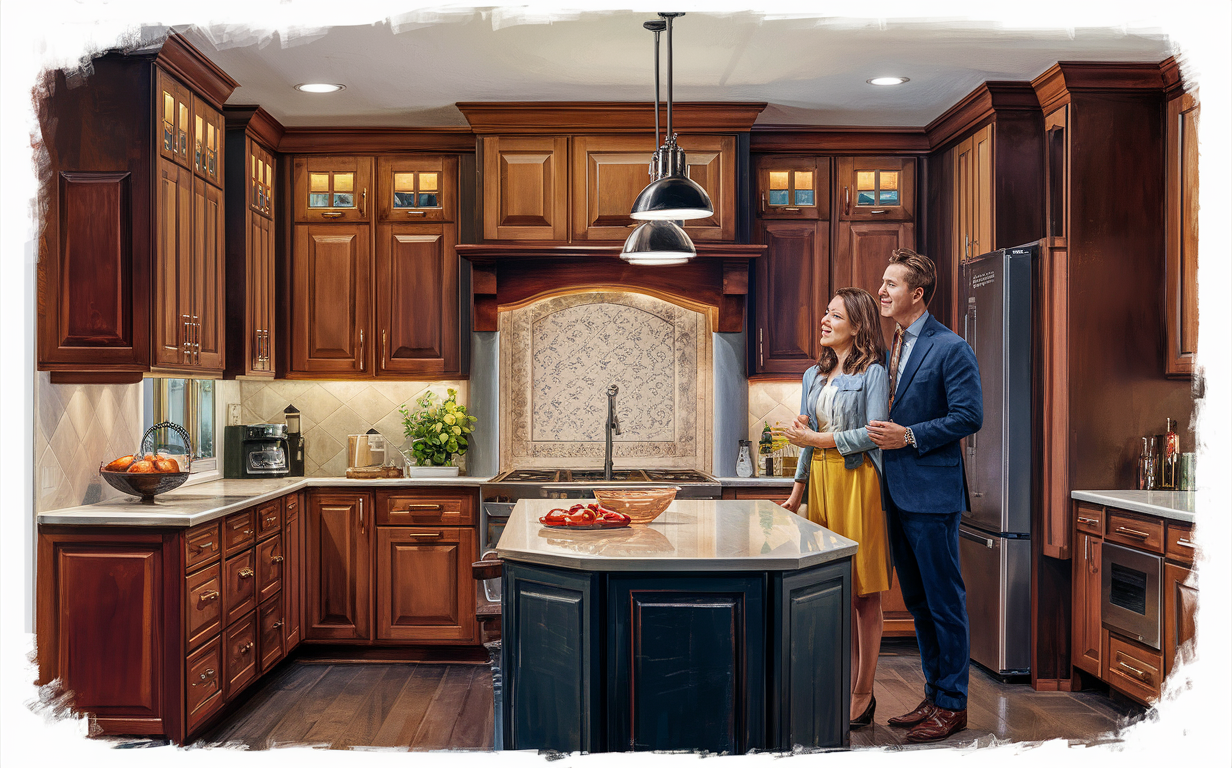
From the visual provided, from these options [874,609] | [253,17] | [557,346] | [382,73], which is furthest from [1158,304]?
[253,17]

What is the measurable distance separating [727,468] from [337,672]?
7.13 ft

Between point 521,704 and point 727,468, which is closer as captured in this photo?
point 521,704

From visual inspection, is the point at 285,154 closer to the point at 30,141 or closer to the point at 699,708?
the point at 30,141

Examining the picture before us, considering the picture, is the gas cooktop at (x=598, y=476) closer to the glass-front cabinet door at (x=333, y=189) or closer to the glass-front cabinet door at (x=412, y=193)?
the glass-front cabinet door at (x=412, y=193)

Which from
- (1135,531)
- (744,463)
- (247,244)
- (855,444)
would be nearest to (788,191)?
(744,463)

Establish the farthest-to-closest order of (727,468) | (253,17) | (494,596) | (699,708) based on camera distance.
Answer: (727,468) → (253,17) → (494,596) → (699,708)

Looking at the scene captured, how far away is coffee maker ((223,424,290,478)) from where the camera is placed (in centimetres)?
486

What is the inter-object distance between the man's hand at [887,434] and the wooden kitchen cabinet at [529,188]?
211 cm

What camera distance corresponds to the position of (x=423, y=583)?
471 cm

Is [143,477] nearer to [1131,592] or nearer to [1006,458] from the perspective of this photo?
[1006,458]

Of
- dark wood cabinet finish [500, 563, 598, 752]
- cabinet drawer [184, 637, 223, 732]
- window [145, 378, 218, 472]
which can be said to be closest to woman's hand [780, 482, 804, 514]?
dark wood cabinet finish [500, 563, 598, 752]

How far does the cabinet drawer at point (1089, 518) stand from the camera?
3.91 meters

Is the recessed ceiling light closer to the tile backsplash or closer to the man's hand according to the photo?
the tile backsplash

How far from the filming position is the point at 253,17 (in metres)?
3.58
